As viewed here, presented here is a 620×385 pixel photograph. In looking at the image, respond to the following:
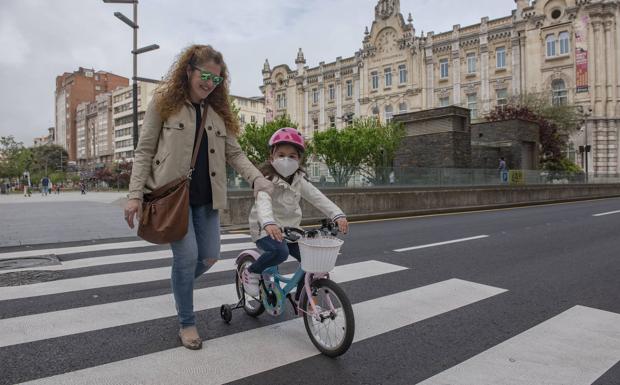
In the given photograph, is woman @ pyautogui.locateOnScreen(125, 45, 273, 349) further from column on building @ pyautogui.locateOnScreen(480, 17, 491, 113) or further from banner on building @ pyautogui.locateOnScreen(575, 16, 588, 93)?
column on building @ pyautogui.locateOnScreen(480, 17, 491, 113)

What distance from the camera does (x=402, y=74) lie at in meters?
52.3

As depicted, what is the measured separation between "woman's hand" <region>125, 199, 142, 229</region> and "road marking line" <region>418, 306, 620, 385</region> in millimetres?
2178

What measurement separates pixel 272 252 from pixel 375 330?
1114 millimetres

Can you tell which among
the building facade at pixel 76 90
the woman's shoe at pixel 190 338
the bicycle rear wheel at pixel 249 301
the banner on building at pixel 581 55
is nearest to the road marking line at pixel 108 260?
the bicycle rear wheel at pixel 249 301

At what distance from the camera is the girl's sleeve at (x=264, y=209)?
2.98 meters

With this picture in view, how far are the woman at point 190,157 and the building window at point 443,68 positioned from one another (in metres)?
49.9

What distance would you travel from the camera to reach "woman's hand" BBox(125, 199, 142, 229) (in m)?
2.96

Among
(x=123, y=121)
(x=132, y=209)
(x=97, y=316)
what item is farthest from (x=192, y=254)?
(x=123, y=121)

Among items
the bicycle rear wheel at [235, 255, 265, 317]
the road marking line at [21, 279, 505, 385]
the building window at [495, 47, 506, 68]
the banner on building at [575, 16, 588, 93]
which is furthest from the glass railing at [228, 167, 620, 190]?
the building window at [495, 47, 506, 68]

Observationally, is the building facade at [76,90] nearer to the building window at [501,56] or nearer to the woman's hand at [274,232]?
the building window at [501,56]

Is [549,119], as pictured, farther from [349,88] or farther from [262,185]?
[262,185]

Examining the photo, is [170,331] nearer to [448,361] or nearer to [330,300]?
[330,300]

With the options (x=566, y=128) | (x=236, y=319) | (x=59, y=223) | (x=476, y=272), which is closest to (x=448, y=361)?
(x=236, y=319)

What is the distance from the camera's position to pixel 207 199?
129 inches
